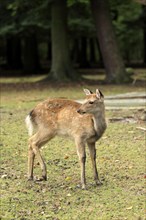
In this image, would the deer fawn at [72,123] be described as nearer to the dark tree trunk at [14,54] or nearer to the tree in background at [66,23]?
the tree in background at [66,23]

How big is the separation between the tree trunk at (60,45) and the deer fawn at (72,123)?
1411cm

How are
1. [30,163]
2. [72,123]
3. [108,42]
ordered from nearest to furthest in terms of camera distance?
[72,123] → [30,163] → [108,42]

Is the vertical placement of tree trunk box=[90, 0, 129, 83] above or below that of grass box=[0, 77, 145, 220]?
above

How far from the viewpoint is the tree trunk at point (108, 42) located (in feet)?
65.7

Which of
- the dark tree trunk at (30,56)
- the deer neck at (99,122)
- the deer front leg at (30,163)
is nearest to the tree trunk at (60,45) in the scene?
the dark tree trunk at (30,56)

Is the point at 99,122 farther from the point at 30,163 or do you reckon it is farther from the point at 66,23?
the point at 66,23

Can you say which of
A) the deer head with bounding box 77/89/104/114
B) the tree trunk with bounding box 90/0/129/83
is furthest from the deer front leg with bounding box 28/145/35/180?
the tree trunk with bounding box 90/0/129/83

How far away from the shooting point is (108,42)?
66.0 ft

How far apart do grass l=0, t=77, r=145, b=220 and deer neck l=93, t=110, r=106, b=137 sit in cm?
64

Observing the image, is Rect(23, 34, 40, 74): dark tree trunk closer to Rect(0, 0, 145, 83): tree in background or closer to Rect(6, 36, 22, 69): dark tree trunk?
Rect(0, 0, 145, 83): tree in background

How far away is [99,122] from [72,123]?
Answer: 0.31 metres

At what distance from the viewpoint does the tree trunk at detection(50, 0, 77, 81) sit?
2084 cm

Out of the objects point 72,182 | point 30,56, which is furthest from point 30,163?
point 30,56

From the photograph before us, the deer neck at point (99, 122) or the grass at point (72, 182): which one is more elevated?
the deer neck at point (99, 122)
